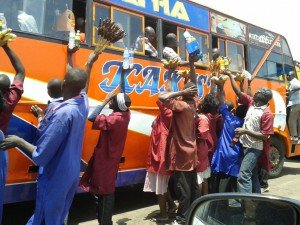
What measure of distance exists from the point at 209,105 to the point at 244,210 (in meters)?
3.47

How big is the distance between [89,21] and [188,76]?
5.14 feet

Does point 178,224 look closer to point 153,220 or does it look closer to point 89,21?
point 153,220

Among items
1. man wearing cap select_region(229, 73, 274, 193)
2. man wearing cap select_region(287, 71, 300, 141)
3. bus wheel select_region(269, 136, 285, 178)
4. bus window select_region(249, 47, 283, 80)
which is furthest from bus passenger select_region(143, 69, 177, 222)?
man wearing cap select_region(287, 71, 300, 141)

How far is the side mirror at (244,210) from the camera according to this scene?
1646 millimetres

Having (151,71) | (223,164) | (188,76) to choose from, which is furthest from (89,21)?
(223,164)

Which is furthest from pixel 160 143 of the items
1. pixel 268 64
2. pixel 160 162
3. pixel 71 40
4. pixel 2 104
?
pixel 268 64

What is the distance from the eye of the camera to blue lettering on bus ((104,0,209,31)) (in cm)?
525

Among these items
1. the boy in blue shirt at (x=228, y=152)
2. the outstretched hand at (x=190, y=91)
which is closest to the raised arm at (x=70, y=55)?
the outstretched hand at (x=190, y=91)

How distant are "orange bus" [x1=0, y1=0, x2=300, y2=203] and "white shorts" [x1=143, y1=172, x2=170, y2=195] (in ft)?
1.09

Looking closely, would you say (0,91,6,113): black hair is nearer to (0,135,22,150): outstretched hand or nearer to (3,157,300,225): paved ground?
(0,135,22,150): outstretched hand

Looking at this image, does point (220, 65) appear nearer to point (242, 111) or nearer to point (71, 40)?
point (242, 111)

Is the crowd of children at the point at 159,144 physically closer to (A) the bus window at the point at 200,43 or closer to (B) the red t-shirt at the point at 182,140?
(B) the red t-shirt at the point at 182,140

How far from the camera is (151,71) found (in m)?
5.41

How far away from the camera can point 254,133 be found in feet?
15.5
